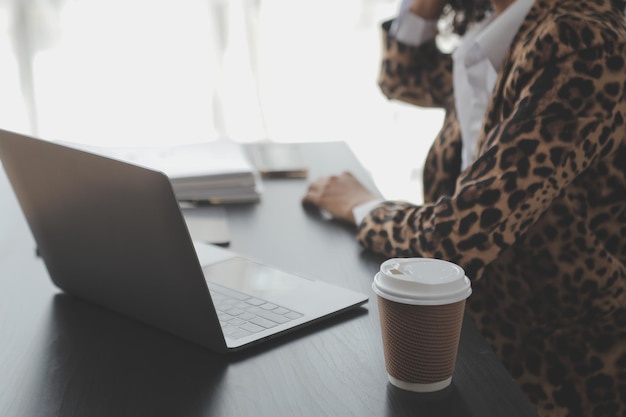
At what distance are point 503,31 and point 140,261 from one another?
0.67 metres

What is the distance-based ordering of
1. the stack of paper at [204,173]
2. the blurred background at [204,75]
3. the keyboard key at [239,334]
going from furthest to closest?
the blurred background at [204,75]
the stack of paper at [204,173]
the keyboard key at [239,334]

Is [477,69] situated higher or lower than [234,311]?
higher

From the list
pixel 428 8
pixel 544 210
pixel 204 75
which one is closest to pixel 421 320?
pixel 544 210

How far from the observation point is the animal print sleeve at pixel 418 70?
1.66 meters

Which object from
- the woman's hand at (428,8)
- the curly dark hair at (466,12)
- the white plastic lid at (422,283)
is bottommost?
the white plastic lid at (422,283)

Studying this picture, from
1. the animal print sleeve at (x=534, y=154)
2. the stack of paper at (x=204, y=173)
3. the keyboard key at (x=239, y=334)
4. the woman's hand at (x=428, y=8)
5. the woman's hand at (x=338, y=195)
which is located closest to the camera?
Answer: the keyboard key at (x=239, y=334)

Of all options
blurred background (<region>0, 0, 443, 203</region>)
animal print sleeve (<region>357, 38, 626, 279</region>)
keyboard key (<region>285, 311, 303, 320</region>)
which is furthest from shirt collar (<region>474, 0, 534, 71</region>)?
blurred background (<region>0, 0, 443, 203</region>)

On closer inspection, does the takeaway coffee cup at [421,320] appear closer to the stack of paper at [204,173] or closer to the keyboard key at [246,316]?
the keyboard key at [246,316]

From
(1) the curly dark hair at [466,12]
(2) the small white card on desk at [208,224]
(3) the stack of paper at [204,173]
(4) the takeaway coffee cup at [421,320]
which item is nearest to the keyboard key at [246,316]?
(4) the takeaway coffee cup at [421,320]

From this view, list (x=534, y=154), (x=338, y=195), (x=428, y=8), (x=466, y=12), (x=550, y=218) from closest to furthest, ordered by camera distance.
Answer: (x=534, y=154)
(x=550, y=218)
(x=338, y=195)
(x=428, y=8)
(x=466, y=12)

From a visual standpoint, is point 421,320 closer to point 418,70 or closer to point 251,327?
point 251,327

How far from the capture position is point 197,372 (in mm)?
707

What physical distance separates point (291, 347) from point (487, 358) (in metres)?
0.19

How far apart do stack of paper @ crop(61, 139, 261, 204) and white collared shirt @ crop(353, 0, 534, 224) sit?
236mm
